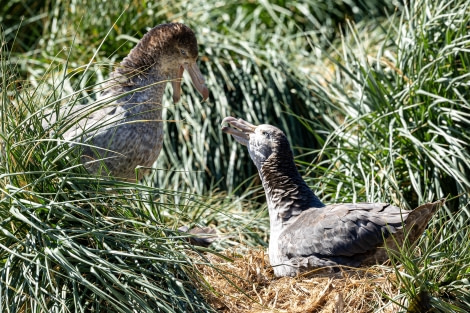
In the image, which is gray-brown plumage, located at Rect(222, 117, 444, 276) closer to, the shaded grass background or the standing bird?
the shaded grass background

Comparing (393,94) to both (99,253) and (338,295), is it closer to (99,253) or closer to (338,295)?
(338,295)

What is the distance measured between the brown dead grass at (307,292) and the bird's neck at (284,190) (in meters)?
0.47

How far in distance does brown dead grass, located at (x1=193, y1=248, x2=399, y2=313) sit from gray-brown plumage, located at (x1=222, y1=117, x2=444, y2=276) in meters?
0.10

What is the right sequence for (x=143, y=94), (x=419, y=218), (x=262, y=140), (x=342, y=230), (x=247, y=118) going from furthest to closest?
(x=247, y=118)
(x=143, y=94)
(x=262, y=140)
(x=342, y=230)
(x=419, y=218)

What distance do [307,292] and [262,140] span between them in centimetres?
120

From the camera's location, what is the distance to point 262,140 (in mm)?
5398

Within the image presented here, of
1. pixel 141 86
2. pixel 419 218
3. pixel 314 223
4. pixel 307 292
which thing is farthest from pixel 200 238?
pixel 419 218

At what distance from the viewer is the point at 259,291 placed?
4.70 m

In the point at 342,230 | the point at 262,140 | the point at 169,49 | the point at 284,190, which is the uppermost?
the point at 169,49

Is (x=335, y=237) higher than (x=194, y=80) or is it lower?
lower

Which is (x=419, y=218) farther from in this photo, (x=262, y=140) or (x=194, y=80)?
(x=194, y=80)

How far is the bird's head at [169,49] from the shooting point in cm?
582

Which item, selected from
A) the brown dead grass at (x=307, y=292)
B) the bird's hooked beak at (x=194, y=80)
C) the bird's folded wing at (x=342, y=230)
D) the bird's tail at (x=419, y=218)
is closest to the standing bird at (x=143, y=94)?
the bird's hooked beak at (x=194, y=80)

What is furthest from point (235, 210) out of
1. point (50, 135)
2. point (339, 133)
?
point (50, 135)
